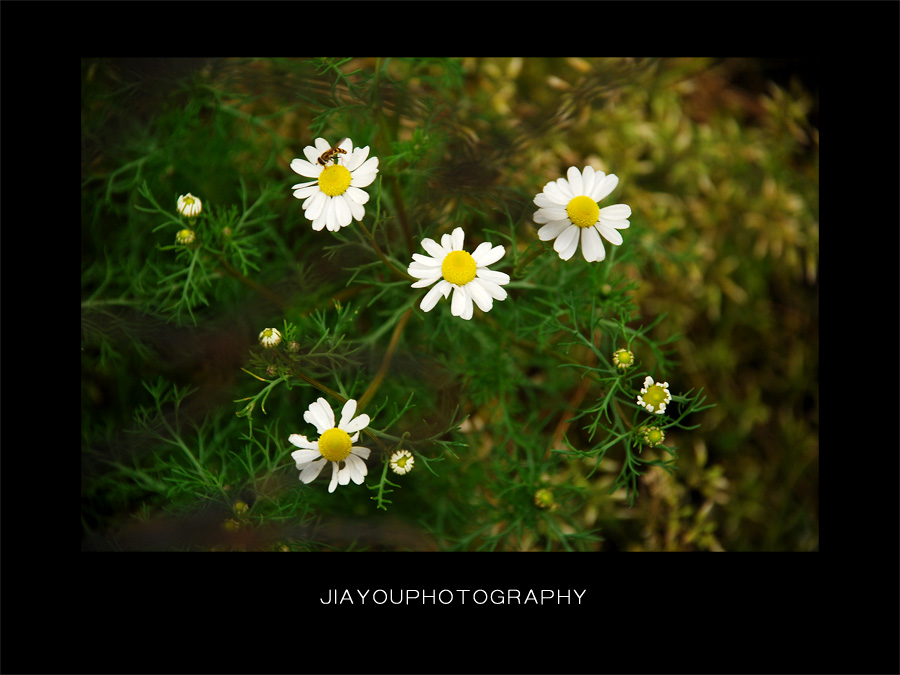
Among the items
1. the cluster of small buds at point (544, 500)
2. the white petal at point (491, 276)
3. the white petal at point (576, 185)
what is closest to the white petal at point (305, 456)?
the white petal at point (491, 276)

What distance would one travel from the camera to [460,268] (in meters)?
1.19

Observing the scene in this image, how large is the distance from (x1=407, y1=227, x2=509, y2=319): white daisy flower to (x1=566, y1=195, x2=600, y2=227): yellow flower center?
6.3 inches

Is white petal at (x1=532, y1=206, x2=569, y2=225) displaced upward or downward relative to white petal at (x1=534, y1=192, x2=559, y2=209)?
downward

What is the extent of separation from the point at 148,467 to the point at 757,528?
1883 millimetres

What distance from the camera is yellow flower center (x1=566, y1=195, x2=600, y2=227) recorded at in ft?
4.01

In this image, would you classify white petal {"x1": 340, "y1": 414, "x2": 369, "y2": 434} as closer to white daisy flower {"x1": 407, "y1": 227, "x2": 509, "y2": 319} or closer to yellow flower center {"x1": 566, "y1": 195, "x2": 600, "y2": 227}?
white daisy flower {"x1": 407, "y1": 227, "x2": 509, "y2": 319}

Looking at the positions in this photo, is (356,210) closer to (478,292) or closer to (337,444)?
(478,292)

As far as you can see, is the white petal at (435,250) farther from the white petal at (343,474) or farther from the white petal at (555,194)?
the white petal at (343,474)

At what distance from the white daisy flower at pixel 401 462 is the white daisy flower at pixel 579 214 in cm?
48

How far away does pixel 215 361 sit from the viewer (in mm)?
1608

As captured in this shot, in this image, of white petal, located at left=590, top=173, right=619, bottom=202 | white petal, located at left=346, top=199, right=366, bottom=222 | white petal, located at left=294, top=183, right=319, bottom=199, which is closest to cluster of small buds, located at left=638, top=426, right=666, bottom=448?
white petal, located at left=590, top=173, right=619, bottom=202

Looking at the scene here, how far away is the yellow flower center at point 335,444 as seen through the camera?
123 centimetres

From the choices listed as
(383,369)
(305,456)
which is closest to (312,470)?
(305,456)

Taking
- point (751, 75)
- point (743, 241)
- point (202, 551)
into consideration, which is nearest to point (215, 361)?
point (202, 551)
